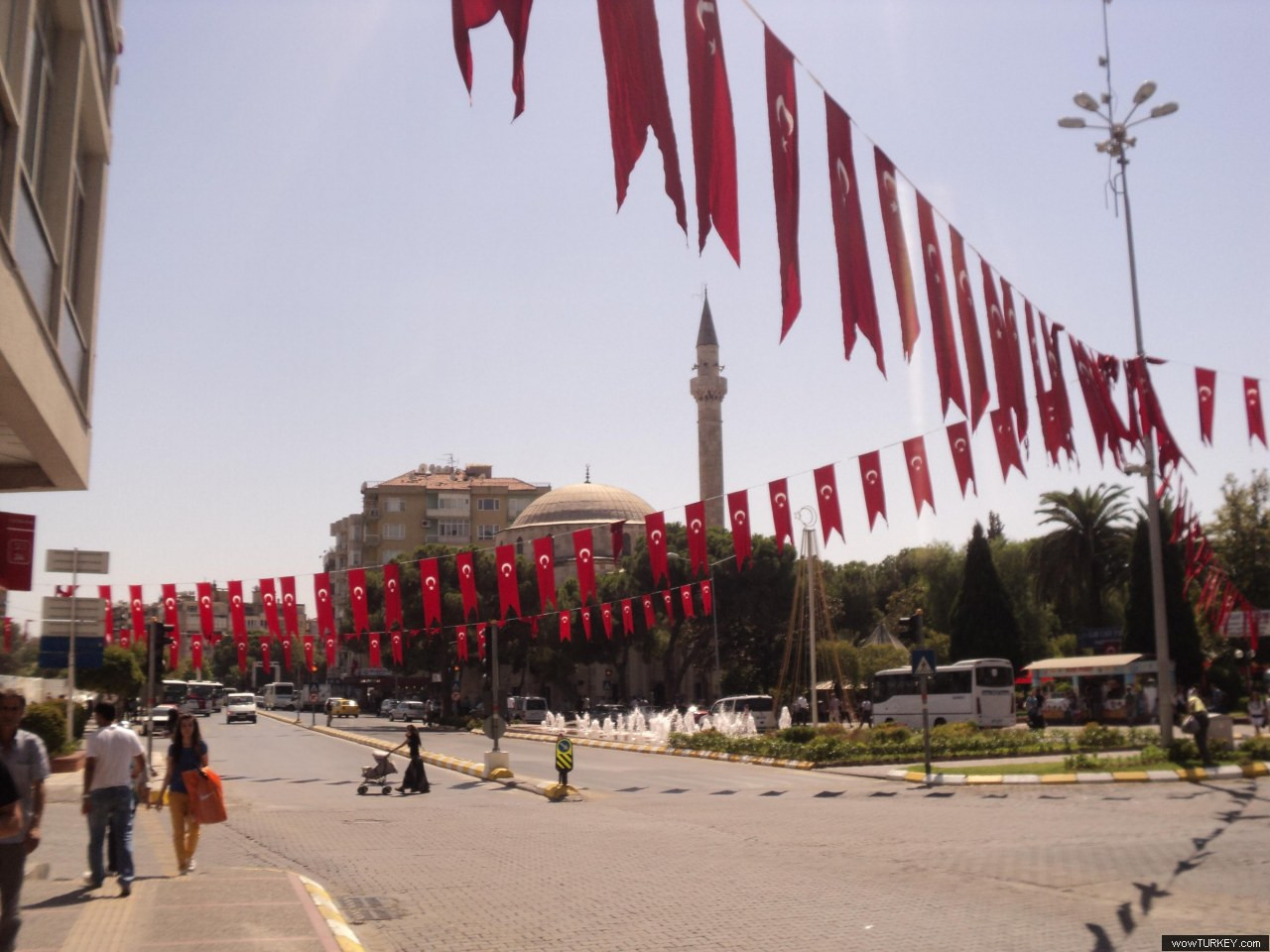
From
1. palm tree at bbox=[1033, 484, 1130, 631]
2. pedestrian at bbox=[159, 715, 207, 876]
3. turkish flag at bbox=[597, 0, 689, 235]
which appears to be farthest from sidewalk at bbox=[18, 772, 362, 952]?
palm tree at bbox=[1033, 484, 1130, 631]

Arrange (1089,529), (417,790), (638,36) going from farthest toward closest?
1. (1089,529)
2. (417,790)
3. (638,36)

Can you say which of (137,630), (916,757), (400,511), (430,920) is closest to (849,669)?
(916,757)

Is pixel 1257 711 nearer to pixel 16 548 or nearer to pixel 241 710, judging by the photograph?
pixel 16 548

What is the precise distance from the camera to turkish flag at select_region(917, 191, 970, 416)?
37.0 ft

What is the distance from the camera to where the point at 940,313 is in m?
11.6

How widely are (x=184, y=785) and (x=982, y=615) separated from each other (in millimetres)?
51413

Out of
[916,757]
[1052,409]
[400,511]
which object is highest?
[400,511]

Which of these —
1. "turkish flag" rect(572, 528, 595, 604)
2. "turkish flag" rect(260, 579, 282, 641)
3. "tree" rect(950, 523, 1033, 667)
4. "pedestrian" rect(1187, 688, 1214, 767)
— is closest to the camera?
"pedestrian" rect(1187, 688, 1214, 767)

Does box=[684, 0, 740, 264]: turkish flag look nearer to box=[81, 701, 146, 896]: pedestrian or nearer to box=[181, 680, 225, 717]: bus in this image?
box=[81, 701, 146, 896]: pedestrian

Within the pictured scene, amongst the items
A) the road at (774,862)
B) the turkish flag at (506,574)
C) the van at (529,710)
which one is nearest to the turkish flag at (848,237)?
the road at (774,862)

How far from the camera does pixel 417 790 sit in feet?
68.7

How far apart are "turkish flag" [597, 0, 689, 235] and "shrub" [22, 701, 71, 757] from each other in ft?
58.1

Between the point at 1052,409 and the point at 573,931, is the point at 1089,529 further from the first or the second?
the point at 573,931

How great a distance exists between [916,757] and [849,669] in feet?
85.8
